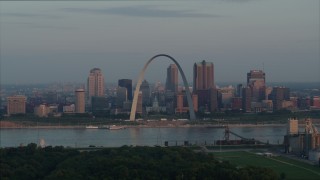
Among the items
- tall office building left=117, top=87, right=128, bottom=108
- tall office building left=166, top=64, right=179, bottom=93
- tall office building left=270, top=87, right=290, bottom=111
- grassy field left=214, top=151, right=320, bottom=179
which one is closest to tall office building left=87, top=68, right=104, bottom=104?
tall office building left=166, top=64, right=179, bottom=93

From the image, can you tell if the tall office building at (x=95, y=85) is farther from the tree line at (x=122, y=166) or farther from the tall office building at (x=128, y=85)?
the tree line at (x=122, y=166)

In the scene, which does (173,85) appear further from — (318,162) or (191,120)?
(318,162)

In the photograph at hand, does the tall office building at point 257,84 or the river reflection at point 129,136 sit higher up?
the tall office building at point 257,84

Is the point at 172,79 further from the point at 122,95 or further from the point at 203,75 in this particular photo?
the point at 122,95

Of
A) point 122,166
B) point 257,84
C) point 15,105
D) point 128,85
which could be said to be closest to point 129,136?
point 122,166

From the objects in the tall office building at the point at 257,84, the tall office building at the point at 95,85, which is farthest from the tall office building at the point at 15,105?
the tall office building at the point at 95,85

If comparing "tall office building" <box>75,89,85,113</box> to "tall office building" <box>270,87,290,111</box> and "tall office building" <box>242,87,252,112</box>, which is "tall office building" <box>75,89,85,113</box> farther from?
"tall office building" <box>270,87,290,111</box>
